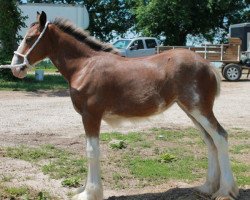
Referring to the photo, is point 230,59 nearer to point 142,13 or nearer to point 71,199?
point 142,13

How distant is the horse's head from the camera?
5258 millimetres

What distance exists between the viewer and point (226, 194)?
5133 mm

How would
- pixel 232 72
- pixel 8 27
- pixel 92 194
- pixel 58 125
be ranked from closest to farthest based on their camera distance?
pixel 92 194 → pixel 58 125 → pixel 8 27 → pixel 232 72

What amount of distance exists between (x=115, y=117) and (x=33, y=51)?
1.22 meters

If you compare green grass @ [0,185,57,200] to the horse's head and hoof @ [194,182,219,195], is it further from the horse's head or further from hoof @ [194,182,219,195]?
hoof @ [194,182,219,195]

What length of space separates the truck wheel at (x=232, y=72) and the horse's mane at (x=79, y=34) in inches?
673

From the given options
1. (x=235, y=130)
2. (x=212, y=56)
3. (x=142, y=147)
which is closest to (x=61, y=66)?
(x=142, y=147)

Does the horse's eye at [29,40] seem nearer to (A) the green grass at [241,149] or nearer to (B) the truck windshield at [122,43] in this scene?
(A) the green grass at [241,149]

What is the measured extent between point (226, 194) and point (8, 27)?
17.0m

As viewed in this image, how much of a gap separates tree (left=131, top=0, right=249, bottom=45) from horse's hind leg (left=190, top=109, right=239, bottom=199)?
2828cm

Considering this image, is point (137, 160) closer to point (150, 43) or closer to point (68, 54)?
point (68, 54)

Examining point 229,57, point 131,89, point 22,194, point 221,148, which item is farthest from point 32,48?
point 229,57

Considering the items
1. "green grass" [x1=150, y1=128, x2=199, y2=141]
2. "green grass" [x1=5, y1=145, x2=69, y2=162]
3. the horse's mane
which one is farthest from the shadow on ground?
"green grass" [x1=150, y1=128, x2=199, y2=141]

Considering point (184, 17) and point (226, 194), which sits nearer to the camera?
point (226, 194)
